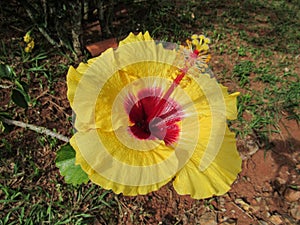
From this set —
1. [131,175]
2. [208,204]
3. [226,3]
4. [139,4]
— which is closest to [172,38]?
[139,4]

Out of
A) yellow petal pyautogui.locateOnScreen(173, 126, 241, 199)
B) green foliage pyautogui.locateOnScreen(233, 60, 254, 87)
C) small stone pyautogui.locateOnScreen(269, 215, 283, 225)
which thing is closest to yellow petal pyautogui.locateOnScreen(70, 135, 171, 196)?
yellow petal pyautogui.locateOnScreen(173, 126, 241, 199)

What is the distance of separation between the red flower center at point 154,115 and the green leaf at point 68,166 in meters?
0.32

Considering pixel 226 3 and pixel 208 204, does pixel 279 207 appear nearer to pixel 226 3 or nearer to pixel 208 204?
pixel 208 204

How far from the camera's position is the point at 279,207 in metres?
2.24

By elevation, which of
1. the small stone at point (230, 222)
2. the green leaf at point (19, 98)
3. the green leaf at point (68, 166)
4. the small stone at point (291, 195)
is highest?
the green leaf at point (19, 98)

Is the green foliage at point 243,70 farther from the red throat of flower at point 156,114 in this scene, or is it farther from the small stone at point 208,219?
the red throat of flower at point 156,114

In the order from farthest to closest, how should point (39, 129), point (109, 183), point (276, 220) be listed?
point (276, 220)
point (39, 129)
point (109, 183)

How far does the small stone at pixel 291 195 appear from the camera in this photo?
2285 mm

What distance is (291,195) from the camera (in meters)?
2.30

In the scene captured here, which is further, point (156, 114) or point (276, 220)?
point (276, 220)

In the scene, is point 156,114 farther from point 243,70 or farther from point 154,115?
point 243,70

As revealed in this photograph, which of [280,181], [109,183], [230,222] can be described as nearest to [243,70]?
[280,181]

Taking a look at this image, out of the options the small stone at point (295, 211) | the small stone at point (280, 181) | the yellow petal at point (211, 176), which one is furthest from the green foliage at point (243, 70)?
the yellow petal at point (211, 176)

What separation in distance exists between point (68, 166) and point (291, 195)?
162 cm
